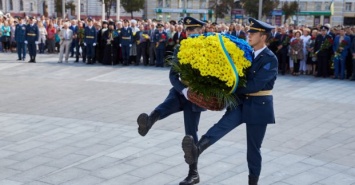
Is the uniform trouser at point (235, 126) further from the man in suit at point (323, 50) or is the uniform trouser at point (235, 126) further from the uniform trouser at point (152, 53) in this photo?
the uniform trouser at point (152, 53)

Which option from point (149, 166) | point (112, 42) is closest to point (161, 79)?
point (112, 42)

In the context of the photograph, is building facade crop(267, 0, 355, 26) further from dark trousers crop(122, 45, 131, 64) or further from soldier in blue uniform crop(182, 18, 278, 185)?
soldier in blue uniform crop(182, 18, 278, 185)

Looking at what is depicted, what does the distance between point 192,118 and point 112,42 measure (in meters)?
13.8

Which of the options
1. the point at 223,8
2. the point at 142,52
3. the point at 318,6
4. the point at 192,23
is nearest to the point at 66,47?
the point at 142,52

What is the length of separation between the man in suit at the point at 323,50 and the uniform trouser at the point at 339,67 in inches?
14.0

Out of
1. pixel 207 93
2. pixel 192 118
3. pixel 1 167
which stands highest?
pixel 207 93

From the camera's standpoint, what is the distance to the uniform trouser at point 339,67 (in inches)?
623

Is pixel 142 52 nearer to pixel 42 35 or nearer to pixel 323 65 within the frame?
pixel 42 35

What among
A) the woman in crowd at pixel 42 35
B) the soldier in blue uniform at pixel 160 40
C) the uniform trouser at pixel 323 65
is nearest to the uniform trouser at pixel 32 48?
the woman in crowd at pixel 42 35

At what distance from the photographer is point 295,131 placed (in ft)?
28.3

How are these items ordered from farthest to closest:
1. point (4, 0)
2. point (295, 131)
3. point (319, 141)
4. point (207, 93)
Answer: point (4, 0) → point (295, 131) → point (319, 141) → point (207, 93)

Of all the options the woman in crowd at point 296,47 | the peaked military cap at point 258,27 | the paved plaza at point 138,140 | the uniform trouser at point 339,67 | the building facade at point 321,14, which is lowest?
the paved plaza at point 138,140

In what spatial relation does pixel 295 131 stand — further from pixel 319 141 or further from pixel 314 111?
pixel 314 111

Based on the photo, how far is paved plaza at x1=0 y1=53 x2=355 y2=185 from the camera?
19.9 ft
